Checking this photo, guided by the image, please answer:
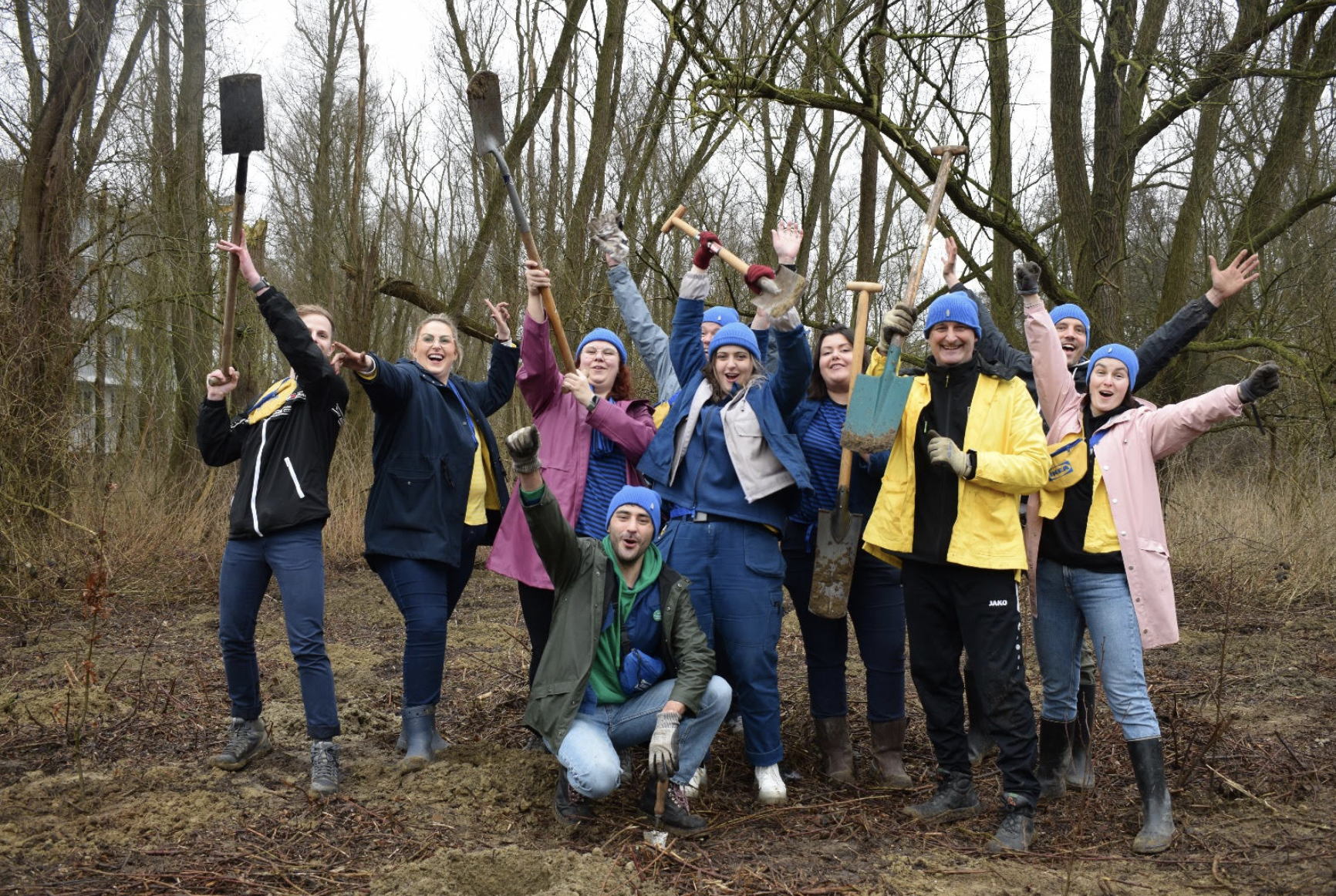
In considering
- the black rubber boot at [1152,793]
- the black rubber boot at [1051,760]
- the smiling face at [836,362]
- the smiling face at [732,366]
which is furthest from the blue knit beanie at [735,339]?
the black rubber boot at [1152,793]

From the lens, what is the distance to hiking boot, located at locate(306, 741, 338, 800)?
161 inches

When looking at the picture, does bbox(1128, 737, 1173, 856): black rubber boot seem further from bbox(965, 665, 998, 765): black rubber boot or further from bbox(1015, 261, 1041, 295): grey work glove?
bbox(1015, 261, 1041, 295): grey work glove

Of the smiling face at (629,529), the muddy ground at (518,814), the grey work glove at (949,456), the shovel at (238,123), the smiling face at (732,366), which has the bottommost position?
the muddy ground at (518,814)

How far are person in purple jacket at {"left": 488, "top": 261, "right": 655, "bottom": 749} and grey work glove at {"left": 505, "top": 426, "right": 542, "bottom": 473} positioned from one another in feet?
2.32

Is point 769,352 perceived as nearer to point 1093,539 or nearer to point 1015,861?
point 1093,539

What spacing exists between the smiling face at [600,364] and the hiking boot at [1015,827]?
7.27ft

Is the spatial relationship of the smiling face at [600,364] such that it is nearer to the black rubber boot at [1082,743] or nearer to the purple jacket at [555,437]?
the purple jacket at [555,437]

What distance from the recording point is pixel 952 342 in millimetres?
3986

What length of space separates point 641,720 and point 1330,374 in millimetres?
7641

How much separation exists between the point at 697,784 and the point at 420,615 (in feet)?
4.22

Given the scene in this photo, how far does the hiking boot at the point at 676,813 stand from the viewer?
3801 millimetres

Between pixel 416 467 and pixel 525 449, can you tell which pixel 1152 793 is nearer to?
pixel 525 449

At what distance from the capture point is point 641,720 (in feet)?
12.8

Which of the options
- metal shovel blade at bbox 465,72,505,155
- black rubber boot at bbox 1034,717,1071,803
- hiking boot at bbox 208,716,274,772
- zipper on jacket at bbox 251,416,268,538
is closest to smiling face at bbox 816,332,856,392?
black rubber boot at bbox 1034,717,1071,803
